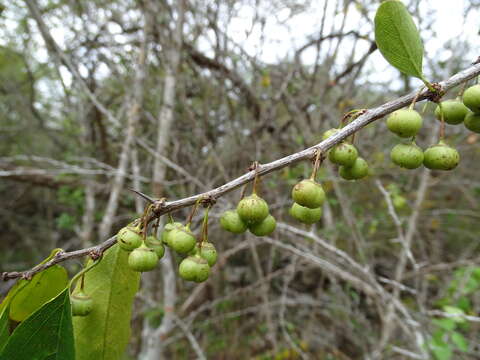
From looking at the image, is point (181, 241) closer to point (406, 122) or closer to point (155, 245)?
point (155, 245)

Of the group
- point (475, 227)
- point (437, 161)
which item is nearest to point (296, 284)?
point (475, 227)

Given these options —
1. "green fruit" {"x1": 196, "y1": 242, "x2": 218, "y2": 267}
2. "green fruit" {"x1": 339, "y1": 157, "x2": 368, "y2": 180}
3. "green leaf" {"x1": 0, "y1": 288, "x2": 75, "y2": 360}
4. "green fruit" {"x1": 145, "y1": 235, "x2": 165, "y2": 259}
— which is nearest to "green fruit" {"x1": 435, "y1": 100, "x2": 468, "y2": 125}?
"green fruit" {"x1": 339, "y1": 157, "x2": 368, "y2": 180}

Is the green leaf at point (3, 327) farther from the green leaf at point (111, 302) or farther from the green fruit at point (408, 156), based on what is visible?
the green fruit at point (408, 156)

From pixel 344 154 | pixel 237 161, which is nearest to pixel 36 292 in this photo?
pixel 344 154

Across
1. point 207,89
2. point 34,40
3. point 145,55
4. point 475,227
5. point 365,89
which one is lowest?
point 475,227

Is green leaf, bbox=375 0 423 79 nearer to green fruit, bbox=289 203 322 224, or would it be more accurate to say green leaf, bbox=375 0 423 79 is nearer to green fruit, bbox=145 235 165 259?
green fruit, bbox=289 203 322 224

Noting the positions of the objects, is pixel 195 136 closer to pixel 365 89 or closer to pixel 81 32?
pixel 81 32

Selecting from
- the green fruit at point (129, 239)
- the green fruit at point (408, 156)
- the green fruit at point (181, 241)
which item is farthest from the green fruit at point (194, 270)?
the green fruit at point (408, 156)
